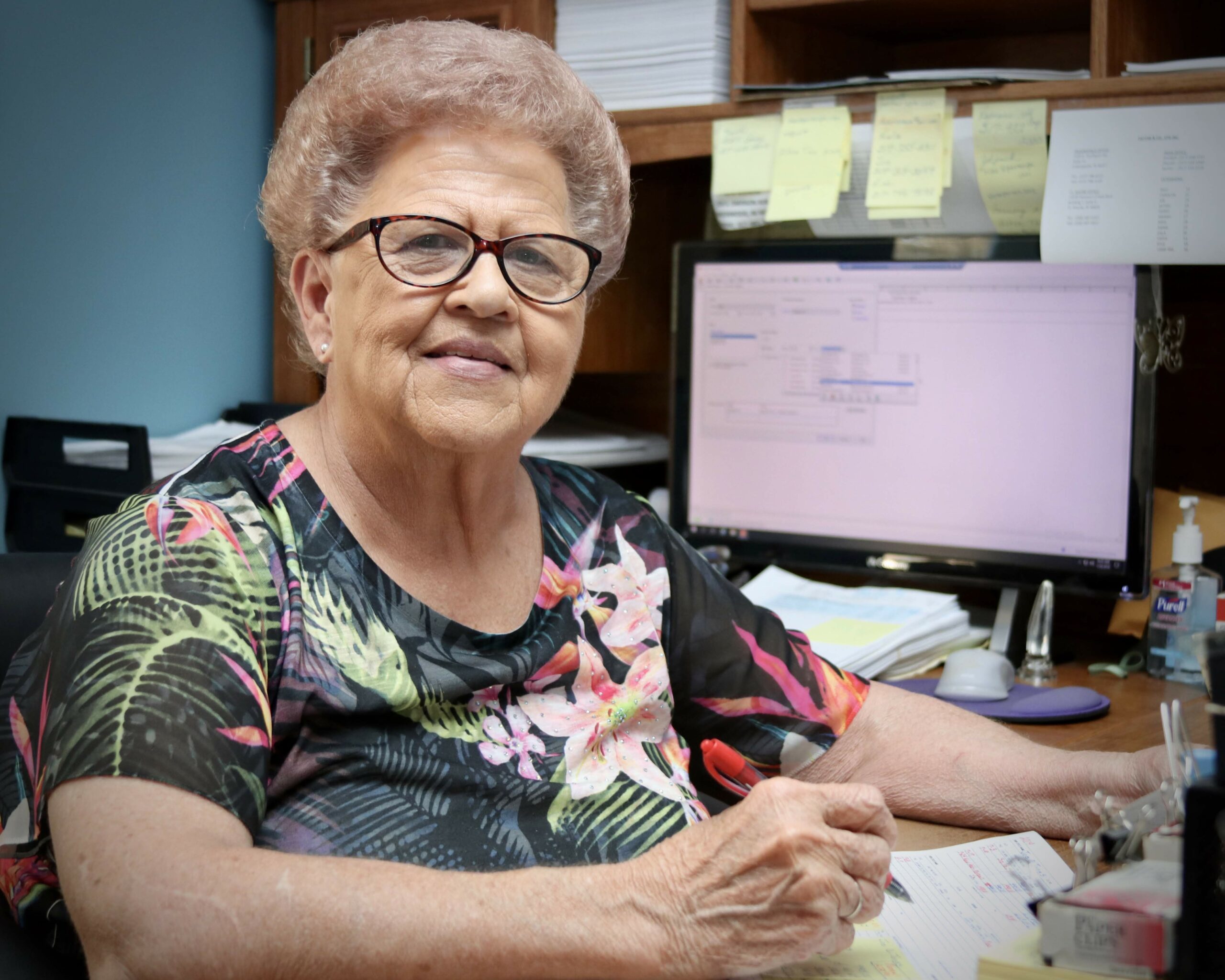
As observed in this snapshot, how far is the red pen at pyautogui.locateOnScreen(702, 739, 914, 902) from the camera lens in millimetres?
1168

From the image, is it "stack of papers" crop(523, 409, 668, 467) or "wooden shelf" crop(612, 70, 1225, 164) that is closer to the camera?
"wooden shelf" crop(612, 70, 1225, 164)

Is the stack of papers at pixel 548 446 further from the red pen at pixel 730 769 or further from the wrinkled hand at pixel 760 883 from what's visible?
the wrinkled hand at pixel 760 883

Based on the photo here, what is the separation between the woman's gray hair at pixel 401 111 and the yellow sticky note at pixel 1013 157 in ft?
1.95

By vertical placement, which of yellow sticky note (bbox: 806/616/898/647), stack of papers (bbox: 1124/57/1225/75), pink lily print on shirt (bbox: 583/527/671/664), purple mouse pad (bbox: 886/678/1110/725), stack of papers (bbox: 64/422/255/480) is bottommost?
purple mouse pad (bbox: 886/678/1110/725)

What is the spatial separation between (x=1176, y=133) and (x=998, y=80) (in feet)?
0.69

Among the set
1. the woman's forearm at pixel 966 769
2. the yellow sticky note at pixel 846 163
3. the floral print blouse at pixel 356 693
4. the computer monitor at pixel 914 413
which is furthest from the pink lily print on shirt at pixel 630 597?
the yellow sticky note at pixel 846 163

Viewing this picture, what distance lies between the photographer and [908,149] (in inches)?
60.2

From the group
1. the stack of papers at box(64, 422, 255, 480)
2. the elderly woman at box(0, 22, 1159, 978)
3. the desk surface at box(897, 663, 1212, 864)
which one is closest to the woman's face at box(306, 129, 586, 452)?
the elderly woman at box(0, 22, 1159, 978)

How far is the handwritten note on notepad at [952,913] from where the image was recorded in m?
0.79

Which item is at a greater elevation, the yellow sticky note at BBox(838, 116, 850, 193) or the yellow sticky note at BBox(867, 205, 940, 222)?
the yellow sticky note at BBox(838, 116, 850, 193)

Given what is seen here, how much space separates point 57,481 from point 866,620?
1044mm

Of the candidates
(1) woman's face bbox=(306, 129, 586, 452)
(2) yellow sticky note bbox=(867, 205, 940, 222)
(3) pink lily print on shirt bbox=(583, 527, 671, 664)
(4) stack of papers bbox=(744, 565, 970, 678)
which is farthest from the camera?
(2) yellow sticky note bbox=(867, 205, 940, 222)

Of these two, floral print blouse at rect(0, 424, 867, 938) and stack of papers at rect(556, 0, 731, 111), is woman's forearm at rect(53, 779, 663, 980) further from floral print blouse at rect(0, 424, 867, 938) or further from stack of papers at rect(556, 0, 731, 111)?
stack of papers at rect(556, 0, 731, 111)

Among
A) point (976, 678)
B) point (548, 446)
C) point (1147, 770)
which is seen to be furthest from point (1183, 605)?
point (548, 446)
